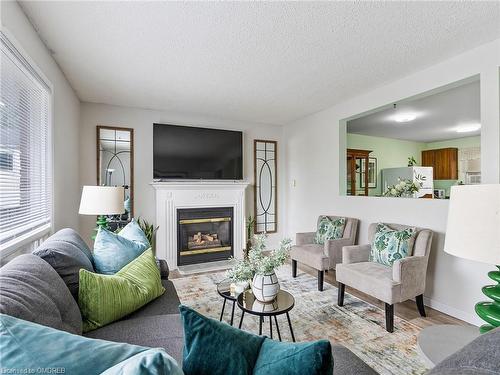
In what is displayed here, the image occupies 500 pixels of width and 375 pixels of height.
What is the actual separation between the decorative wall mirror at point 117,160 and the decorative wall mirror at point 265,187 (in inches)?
85.9

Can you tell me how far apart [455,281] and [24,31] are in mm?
4227

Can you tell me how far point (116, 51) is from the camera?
2463 mm

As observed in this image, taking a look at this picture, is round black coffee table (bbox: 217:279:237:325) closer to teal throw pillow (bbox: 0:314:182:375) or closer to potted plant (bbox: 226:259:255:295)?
potted plant (bbox: 226:259:255:295)

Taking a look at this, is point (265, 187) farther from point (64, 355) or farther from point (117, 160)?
point (64, 355)

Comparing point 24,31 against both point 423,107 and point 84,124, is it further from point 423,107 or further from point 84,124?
point 423,107

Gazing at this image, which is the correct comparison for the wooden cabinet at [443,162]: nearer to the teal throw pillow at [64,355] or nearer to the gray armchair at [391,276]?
the gray armchair at [391,276]

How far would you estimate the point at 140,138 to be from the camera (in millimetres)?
4211

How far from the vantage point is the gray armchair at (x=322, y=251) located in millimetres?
3158

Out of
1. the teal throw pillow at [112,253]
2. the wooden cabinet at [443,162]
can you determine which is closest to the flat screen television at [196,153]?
the teal throw pillow at [112,253]

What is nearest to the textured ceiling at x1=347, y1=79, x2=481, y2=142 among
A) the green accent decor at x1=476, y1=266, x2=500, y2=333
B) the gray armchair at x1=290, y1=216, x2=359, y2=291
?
the gray armchair at x1=290, y1=216, x2=359, y2=291

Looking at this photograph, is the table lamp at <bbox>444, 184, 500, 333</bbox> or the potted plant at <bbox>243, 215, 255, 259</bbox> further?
the potted plant at <bbox>243, 215, 255, 259</bbox>

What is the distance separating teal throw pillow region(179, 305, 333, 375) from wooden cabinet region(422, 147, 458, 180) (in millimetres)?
7488

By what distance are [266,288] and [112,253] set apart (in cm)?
111

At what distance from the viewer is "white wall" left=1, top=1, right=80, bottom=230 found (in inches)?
72.8
